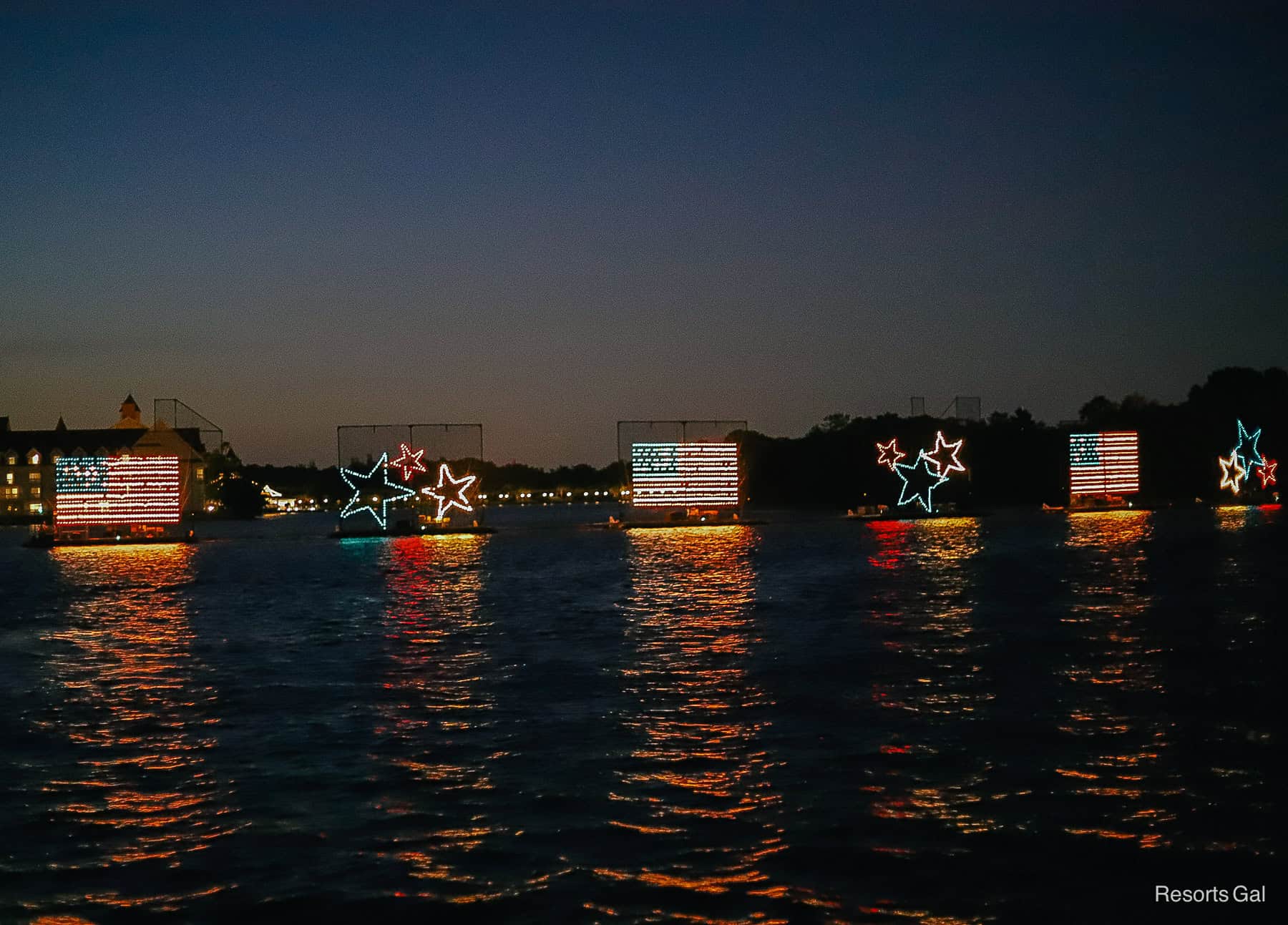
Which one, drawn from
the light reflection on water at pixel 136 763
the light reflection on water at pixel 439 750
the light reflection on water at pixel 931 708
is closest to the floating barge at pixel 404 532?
the light reflection on water at pixel 931 708

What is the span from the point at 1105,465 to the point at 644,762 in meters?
101

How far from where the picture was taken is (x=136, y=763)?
12438mm

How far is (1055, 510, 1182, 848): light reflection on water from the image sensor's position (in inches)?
389

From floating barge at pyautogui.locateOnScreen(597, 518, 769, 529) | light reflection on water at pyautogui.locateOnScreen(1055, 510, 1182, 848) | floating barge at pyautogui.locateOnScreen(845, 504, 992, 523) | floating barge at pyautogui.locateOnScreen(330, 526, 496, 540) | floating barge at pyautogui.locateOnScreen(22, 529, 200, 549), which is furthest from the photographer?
floating barge at pyautogui.locateOnScreen(845, 504, 992, 523)

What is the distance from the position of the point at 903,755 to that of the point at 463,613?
17531mm

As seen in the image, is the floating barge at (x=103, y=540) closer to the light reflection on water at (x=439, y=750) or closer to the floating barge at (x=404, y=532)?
the floating barge at (x=404, y=532)

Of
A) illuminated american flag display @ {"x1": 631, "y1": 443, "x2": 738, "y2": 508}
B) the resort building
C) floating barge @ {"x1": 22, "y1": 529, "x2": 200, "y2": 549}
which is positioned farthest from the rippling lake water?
the resort building

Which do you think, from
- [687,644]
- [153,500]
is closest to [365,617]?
[687,644]

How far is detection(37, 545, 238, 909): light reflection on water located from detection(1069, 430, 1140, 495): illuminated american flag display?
294 ft

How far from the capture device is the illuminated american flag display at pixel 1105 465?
104 metres

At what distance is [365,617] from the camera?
91.5 feet

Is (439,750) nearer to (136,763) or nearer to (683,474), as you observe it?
(136,763)

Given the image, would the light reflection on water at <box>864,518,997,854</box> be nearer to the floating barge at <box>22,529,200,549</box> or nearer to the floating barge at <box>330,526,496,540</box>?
the floating barge at <box>330,526,496,540</box>

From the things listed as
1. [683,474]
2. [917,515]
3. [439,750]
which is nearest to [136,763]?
[439,750]
